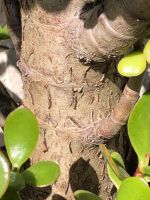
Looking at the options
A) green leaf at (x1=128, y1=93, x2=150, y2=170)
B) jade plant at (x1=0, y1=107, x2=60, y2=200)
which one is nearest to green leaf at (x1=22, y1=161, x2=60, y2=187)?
jade plant at (x1=0, y1=107, x2=60, y2=200)

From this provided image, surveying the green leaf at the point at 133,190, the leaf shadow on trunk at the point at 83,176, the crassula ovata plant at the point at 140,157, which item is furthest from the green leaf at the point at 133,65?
the leaf shadow on trunk at the point at 83,176

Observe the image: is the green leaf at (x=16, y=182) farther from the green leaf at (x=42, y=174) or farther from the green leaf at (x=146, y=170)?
the green leaf at (x=146, y=170)

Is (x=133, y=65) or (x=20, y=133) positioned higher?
(x=133, y=65)

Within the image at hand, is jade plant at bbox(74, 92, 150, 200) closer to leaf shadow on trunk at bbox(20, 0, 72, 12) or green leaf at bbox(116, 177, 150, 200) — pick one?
green leaf at bbox(116, 177, 150, 200)

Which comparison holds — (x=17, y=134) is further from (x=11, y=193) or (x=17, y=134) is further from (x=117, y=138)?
(x=117, y=138)

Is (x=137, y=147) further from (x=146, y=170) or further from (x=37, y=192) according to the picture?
(x=37, y=192)

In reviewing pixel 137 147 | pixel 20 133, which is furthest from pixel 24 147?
pixel 137 147
